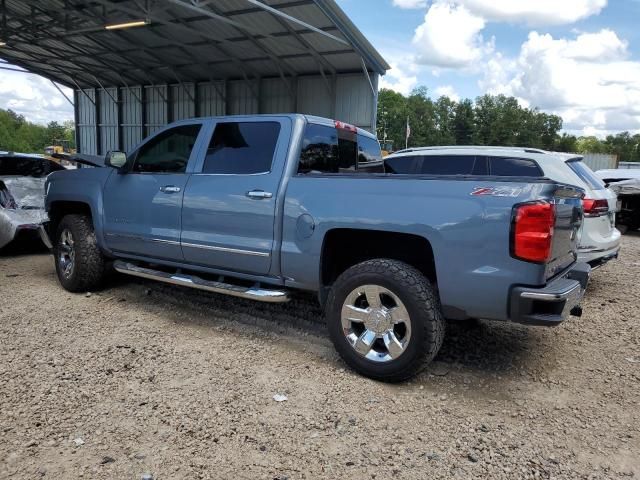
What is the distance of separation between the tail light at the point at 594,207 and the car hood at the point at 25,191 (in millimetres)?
7439

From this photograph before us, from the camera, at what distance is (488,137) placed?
86.4 m

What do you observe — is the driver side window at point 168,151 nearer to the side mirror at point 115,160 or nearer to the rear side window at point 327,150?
the side mirror at point 115,160

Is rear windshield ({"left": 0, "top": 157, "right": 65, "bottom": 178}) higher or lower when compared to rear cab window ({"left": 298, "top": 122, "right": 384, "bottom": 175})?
lower

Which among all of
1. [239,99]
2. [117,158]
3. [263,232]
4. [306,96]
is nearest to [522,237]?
[263,232]

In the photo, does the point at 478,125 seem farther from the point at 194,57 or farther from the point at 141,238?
the point at 141,238

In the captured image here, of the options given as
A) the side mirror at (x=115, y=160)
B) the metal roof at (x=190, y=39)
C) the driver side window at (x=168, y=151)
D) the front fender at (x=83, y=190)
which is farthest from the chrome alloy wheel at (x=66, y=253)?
the metal roof at (x=190, y=39)

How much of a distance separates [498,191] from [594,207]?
3235 millimetres

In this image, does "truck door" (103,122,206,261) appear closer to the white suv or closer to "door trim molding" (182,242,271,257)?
"door trim molding" (182,242,271,257)

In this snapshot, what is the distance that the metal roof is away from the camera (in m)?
15.1

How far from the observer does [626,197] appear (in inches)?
464

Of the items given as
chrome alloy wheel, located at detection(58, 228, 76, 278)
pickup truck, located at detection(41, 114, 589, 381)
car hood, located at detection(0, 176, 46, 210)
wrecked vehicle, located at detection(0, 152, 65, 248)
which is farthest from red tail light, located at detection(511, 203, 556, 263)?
car hood, located at detection(0, 176, 46, 210)

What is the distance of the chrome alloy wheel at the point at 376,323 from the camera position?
3.48 metres

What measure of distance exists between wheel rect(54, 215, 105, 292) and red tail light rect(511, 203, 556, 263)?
4395mm

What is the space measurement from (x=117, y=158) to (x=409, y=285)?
11.4ft
